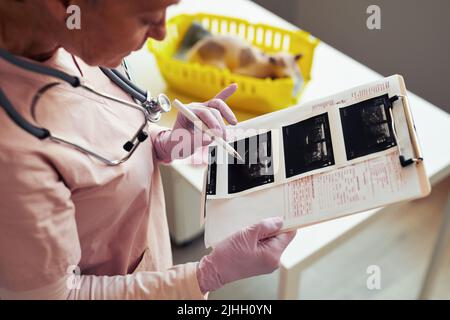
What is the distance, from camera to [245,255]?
81 cm

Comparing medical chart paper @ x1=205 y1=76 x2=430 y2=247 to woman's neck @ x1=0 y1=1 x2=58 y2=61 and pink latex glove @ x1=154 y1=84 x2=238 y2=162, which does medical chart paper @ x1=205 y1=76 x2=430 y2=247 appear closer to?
pink latex glove @ x1=154 y1=84 x2=238 y2=162

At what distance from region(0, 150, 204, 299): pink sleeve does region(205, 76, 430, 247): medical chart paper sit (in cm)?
24

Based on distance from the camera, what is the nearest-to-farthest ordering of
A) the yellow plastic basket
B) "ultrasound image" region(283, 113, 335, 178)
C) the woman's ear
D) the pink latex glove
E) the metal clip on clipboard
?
the woman's ear < the metal clip on clipboard < "ultrasound image" region(283, 113, 335, 178) < the pink latex glove < the yellow plastic basket

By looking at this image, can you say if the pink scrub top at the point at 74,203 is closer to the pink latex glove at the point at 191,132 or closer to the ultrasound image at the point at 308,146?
the pink latex glove at the point at 191,132

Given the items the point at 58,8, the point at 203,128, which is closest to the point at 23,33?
the point at 58,8

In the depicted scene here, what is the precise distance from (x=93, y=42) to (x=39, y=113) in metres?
0.13

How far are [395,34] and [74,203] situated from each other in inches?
23.6

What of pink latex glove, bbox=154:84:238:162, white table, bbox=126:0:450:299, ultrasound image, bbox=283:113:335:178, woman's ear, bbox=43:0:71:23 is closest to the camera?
woman's ear, bbox=43:0:71:23

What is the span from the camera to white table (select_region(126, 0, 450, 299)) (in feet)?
4.00

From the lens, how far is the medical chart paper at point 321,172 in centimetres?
75

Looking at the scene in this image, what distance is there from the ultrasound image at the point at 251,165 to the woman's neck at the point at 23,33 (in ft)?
1.21

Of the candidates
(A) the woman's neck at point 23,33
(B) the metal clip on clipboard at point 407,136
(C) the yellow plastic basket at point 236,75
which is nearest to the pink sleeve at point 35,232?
(A) the woman's neck at point 23,33

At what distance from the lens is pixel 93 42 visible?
678mm

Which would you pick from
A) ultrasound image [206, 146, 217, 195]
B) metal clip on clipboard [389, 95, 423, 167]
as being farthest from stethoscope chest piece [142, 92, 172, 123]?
metal clip on clipboard [389, 95, 423, 167]
